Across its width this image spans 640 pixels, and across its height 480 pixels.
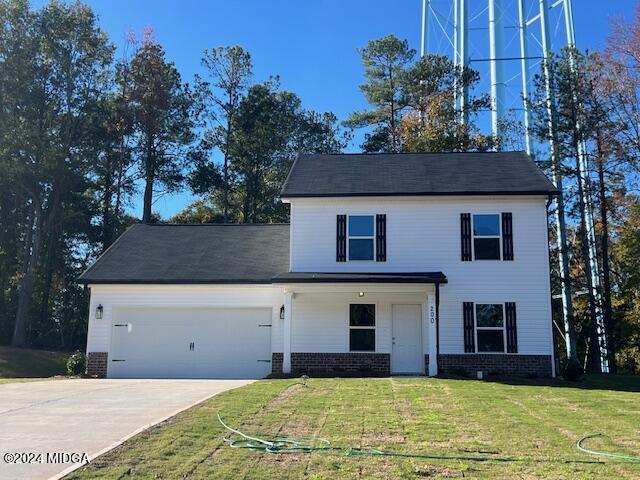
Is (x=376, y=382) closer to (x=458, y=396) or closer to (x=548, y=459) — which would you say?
(x=458, y=396)

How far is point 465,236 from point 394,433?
38.9 feet

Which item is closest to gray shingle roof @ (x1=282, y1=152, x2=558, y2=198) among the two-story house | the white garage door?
the two-story house

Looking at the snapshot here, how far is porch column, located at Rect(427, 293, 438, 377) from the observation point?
17.6 metres

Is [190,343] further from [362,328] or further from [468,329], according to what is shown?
[468,329]

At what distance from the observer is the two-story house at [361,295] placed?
1836 cm

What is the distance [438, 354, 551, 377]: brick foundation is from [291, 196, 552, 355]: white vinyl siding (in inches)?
10.4

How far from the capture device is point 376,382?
14812 mm

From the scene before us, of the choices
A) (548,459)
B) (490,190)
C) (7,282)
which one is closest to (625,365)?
(490,190)

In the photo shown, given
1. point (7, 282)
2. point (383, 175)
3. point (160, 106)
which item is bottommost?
point (7, 282)

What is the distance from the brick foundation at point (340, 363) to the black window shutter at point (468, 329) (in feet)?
7.69

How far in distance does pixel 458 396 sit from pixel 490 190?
8665mm

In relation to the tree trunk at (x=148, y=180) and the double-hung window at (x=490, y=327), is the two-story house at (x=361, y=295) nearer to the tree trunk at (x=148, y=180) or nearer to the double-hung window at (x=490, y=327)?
the double-hung window at (x=490, y=327)

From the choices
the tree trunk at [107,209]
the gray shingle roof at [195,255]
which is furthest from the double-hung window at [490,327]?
the tree trunk at [107,209]

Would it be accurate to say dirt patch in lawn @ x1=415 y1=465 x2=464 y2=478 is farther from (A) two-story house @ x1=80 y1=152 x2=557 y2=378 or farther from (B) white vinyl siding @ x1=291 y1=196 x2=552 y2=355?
(B) white vinyl siding @ x1=291 y1=196 x2=552 y2=355
